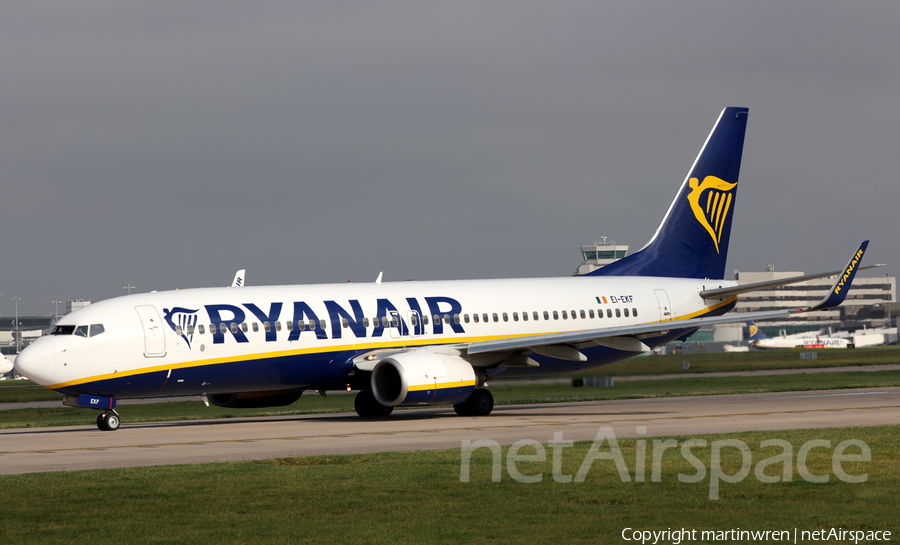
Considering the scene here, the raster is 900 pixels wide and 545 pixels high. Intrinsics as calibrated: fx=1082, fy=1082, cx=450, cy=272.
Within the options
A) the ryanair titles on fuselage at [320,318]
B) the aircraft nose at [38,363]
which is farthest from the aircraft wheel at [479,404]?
the aircraft nose at [38,363]

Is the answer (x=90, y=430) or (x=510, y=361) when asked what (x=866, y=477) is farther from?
(x=90, y=430)

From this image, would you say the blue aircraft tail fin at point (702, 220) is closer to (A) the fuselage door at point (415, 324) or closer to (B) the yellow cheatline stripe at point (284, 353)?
(B) the yellow cheatline stripe at point (284, 353)

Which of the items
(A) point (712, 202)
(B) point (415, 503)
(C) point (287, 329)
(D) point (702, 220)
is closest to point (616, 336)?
(C) point (287, 329)

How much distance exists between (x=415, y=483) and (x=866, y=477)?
679cm

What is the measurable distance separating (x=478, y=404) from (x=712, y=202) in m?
15.1

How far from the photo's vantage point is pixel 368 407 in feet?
109

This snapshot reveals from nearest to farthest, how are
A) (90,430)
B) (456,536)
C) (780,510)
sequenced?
1. (456,536)
2. (780,510)
3. (90,430)

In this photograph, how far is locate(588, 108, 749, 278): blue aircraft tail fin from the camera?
1612 inches

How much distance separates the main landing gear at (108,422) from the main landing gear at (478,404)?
9.91 metres

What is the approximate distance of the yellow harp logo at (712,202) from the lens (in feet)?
137

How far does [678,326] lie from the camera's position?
33.5 meters

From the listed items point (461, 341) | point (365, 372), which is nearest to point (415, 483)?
point (365, 372)

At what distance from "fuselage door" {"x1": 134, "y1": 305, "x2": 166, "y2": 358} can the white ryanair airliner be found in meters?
0.03

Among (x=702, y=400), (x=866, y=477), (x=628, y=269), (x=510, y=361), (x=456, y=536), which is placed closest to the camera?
(x=456, y=536)
